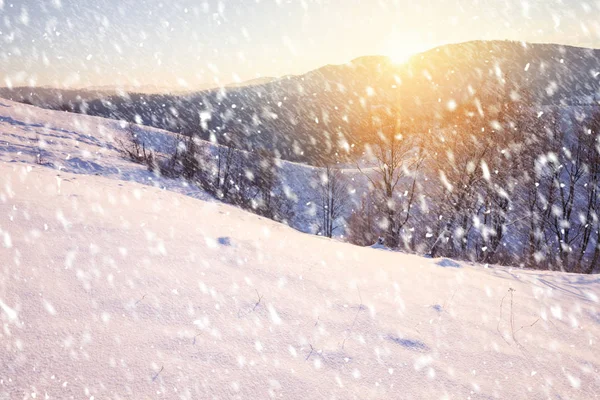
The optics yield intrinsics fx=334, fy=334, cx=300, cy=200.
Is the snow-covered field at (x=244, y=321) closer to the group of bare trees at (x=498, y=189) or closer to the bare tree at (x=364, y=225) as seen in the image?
the group of bare trees at (x=498, y=189)

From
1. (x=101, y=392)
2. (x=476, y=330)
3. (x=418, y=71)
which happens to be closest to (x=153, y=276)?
(x=101, y=392)

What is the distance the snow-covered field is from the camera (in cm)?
217

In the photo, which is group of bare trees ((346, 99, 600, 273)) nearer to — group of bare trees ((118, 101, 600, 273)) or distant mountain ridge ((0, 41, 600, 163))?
group of bare trees ((118, 101, 600, 273))

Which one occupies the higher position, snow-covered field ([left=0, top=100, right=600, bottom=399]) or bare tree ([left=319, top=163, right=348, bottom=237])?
snow-covered field ([left=0, top=100, right=600, bottom=399])

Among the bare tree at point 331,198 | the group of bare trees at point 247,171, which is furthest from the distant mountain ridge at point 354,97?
the bare tree at point 331,198

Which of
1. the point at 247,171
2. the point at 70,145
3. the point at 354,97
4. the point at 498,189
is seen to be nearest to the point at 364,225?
the point at 498,189

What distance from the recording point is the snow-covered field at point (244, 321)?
2174 millimetres

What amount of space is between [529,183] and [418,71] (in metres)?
183

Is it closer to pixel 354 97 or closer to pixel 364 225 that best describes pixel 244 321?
pixel 364 225

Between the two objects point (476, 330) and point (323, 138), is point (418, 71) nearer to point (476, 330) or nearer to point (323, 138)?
point (323, 138)

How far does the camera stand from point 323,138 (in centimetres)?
10950

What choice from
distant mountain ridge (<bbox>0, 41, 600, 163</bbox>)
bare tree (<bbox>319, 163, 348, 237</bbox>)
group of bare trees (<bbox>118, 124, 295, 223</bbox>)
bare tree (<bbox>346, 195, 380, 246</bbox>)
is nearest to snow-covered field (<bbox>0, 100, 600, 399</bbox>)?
bare tree (<bbox>346, 195, 380, 246</bbox>)

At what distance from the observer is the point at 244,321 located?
2.93 m

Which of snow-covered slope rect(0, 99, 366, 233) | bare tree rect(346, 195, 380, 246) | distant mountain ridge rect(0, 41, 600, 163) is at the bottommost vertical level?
bare tree rect(346, 195, 380, 246)
